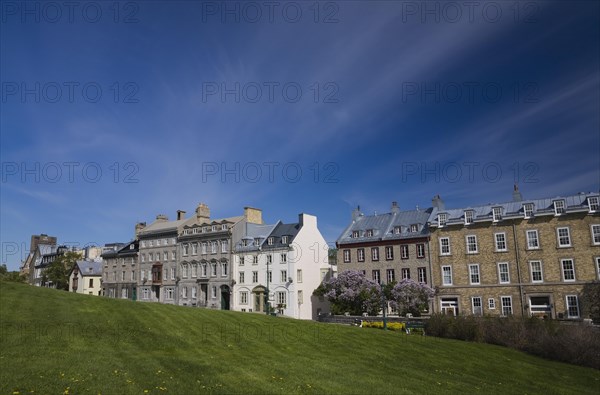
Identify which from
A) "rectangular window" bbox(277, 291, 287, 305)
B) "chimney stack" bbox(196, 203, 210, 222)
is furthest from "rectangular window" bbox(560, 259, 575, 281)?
"chimney stack" bbox(196, 203, 210, 222)

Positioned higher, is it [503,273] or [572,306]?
[503,273]

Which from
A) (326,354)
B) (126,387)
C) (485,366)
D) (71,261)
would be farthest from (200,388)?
(71,261)

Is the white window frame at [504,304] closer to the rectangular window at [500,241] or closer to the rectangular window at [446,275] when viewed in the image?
the rectangular window at [500,241]

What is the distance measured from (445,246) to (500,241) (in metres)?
5.83

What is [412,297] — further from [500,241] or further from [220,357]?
[220,357]

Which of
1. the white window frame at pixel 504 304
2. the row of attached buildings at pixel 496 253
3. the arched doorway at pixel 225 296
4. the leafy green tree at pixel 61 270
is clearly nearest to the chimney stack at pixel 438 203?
the row of attached buildings at pixel 496 253

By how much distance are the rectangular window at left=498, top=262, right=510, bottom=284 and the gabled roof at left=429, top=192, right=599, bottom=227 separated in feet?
16.0

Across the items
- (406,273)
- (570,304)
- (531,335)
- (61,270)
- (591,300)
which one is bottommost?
(531,335)

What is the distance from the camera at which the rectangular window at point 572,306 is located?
4397 centimetres

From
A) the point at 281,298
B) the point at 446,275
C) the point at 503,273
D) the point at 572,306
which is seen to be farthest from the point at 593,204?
the point at 281,298

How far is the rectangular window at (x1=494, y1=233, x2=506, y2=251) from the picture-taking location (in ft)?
159

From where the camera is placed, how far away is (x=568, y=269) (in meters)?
44.9

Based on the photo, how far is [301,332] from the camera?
29062mm

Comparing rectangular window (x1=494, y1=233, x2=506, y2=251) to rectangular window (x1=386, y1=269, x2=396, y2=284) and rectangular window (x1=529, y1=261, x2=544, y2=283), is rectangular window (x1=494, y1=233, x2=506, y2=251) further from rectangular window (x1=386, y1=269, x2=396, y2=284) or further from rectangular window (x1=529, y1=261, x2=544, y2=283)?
rectangular window (x1=386, y1=269, x2=396, y2=284)
